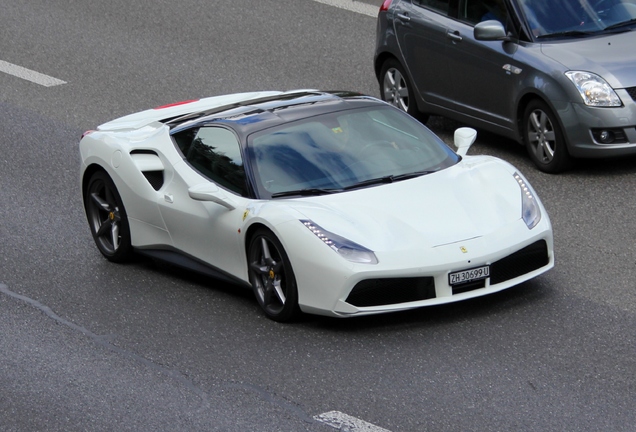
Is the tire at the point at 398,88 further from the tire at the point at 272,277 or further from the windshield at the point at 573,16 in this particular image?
the tire at the point at 272,277

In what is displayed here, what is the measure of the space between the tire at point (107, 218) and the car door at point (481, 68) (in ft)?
12.5

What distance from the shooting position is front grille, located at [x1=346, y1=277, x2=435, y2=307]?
7.69 metres

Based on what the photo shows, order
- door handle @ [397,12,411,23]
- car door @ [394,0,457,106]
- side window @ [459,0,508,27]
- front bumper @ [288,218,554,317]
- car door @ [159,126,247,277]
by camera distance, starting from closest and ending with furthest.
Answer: front bumper @ [288,218,554,317] < car door @ [159,126,247,277] < side window @ [459,0,508,27] < car door @ [394,0,457,106] < door handle @ [397,12,411,23]

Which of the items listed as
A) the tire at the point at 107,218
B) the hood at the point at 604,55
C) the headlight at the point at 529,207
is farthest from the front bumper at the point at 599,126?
the tire at the point at 107,218

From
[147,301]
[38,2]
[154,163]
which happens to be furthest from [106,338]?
[38,2]

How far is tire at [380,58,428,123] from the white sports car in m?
3.21

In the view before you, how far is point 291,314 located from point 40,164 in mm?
5134

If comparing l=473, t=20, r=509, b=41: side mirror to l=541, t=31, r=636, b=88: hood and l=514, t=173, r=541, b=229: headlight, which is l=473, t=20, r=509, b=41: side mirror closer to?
l=541, t=31, r=636, b=88: hood

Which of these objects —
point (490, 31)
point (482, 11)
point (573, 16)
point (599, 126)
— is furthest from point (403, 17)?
point (599, 126)

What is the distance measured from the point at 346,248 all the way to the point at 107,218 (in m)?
2.88

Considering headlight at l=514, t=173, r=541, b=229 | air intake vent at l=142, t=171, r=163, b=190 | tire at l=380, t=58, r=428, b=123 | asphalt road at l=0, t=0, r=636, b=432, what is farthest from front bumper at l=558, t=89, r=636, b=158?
air intake vent at l=142, t=171, r=163, b=190

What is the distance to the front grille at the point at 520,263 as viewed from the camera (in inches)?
313

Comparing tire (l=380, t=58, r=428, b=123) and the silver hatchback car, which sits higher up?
the silver hatchback car

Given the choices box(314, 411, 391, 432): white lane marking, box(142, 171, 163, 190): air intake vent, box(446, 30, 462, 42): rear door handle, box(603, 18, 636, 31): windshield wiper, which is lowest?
box(314, 411, 391, 432): white lane marking
